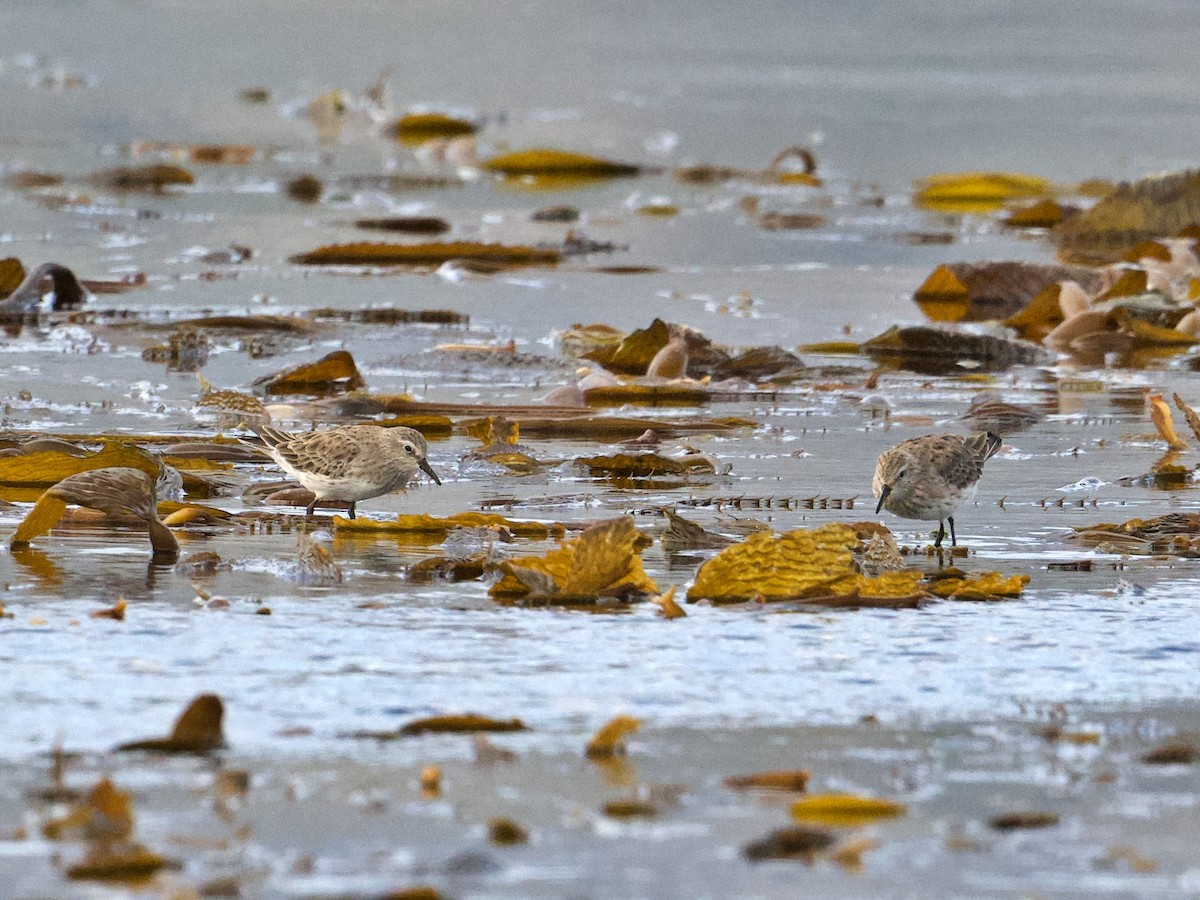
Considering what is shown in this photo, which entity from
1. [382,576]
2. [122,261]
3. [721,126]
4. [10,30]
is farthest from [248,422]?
[10,30]

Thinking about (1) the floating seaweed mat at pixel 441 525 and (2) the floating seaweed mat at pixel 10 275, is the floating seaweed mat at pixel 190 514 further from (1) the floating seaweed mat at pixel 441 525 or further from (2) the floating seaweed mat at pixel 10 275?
(2) the floating seaweed mat at pixel 10 275

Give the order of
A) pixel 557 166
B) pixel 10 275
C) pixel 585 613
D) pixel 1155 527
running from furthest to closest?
pixel 557 166 < pixel 10 275 < pixel 1155 527 < pixel 585 613

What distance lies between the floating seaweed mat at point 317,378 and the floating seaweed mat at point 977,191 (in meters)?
11.5

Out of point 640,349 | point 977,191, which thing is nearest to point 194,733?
point 640,349

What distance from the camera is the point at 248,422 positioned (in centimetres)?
755

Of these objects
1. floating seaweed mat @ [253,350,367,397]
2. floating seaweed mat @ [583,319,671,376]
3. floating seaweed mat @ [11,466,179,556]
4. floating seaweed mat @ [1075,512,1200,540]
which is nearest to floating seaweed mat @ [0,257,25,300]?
floating seaweed mat @ [253,350,367,397]

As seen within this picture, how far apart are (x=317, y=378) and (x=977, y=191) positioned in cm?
1232

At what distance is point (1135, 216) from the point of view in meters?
17.5

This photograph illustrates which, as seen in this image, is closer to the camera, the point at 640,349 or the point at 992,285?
the point at 640,349

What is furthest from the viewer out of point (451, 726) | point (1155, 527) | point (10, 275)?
point (10, 275)

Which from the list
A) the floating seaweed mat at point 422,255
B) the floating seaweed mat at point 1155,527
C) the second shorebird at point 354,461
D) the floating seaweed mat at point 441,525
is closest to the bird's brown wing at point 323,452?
the second shorebird at point 354,461

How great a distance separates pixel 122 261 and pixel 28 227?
223 centimetres

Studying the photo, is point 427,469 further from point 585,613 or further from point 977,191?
point 977,191

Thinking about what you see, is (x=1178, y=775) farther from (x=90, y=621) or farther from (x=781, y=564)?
(x=90, y=621)
